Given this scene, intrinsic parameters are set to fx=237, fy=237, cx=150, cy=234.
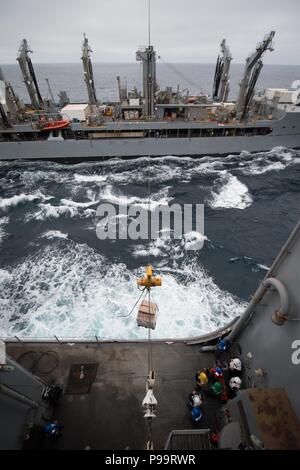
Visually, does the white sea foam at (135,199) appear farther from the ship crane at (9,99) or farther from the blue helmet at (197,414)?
the blue helmet at (197,414)

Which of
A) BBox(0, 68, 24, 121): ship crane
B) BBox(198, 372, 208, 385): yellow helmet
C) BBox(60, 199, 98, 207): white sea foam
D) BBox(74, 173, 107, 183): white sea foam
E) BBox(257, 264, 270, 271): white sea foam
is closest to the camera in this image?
BBox(198, 372, 208, 385): yellow helmet

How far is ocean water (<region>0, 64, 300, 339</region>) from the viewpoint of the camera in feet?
50.5

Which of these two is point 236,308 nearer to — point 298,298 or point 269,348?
point 269,348

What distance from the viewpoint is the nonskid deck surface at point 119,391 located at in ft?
25.1

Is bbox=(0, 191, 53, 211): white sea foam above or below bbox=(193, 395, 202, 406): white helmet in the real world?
below

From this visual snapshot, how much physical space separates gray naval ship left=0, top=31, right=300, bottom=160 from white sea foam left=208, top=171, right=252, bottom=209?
9781 mm

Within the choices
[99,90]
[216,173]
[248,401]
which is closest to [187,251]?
[248,401]

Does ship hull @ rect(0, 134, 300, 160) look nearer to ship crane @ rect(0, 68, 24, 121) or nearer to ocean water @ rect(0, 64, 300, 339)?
ocean water @ rect(0, 64, 300, 339)

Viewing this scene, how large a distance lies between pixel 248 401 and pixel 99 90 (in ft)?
429

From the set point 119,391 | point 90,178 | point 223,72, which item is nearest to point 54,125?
point 90,178

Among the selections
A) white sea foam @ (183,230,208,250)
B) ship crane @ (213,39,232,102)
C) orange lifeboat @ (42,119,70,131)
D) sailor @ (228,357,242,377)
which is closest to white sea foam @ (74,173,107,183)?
orange lifeboat @ (42,119,70,131)

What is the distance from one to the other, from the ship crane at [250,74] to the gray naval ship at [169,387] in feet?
123

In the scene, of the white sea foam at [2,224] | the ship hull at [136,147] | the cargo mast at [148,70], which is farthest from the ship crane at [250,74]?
the white sea foam at [2,224]

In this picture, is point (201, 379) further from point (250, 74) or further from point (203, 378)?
point (250, 74)
